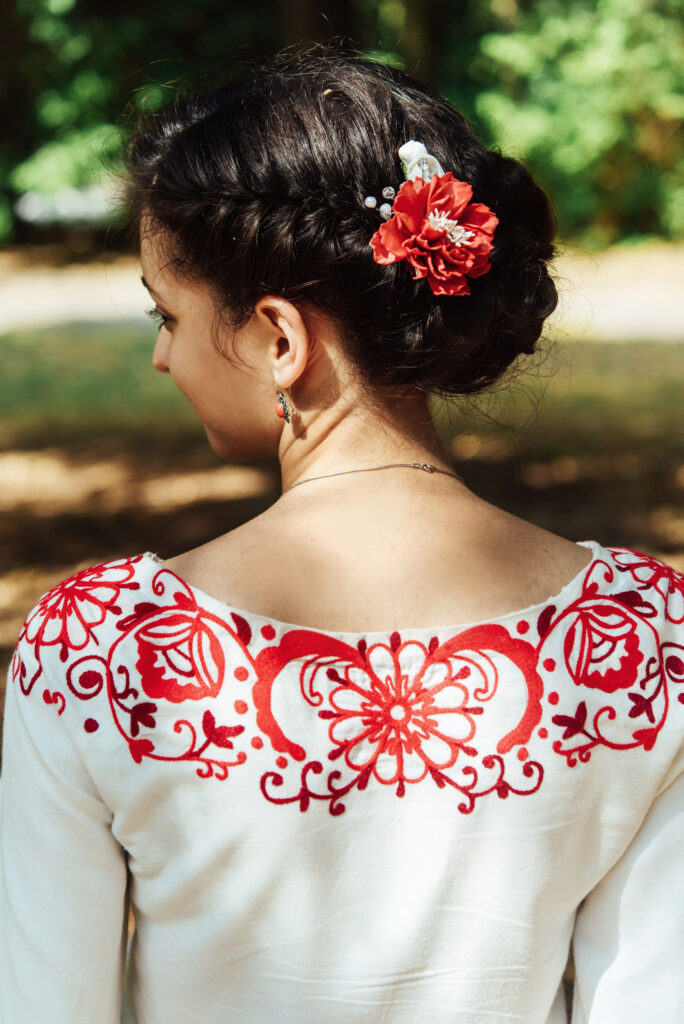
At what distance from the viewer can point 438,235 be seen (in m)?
1.20

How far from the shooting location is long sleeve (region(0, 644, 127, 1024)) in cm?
118

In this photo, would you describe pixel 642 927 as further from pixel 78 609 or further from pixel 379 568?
pixel 78 609

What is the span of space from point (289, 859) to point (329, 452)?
48 cm

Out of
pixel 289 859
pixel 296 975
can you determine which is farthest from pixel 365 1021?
pixel 289 859

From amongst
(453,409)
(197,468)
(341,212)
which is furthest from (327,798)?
(197,468)

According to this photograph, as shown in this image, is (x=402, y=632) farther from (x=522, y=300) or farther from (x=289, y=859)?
(x=522, y=300)

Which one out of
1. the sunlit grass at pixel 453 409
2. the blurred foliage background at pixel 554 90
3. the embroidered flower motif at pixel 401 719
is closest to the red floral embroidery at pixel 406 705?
the embroidered flower motif at pixel 401 719

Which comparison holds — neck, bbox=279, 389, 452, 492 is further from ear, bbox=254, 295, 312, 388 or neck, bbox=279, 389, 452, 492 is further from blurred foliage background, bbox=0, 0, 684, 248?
blurred foliage background, bbox=0, 0, 684, 248

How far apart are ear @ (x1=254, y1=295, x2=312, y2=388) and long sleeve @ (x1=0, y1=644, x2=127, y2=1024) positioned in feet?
1.49

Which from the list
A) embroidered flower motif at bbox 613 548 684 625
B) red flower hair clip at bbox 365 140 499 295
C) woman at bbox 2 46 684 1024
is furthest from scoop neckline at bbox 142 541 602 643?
red flower hair clip at bbox 365 140 499 295

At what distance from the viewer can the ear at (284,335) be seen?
128 cm

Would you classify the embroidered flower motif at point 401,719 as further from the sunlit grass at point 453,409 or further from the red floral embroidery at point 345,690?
the sunlit grass at point 453,409

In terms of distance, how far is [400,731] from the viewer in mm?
1183

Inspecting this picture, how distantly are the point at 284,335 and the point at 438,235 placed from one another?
0.23 m
